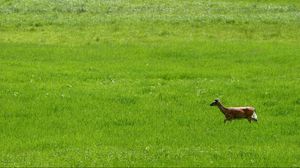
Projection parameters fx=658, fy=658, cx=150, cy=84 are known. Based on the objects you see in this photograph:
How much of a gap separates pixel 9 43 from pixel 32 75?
1130 centimetres

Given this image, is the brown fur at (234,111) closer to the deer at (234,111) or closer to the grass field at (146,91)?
the deer at (234,111)

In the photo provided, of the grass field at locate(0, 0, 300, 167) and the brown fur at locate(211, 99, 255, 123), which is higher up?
the brown fur at locate(211, 99, 255, 123)

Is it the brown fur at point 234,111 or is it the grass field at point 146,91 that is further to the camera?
the brown fur at point 234,111

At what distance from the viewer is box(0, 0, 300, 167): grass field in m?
15.3

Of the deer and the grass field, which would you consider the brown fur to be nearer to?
the deer

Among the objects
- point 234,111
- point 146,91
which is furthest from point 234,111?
point 146,91

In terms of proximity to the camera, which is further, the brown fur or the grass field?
the brown fur

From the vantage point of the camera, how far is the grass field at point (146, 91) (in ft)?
50.1

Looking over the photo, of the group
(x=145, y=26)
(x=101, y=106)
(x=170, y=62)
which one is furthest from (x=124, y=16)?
(x=101, y=106)

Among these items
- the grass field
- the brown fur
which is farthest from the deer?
the grass field

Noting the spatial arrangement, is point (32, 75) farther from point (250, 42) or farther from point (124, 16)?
point (124, 16)

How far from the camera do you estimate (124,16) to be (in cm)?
5188

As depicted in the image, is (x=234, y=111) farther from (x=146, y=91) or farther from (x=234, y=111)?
(x=146, y=91)

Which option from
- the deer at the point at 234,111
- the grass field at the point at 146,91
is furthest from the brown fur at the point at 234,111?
the grass field at the point at 146,91
